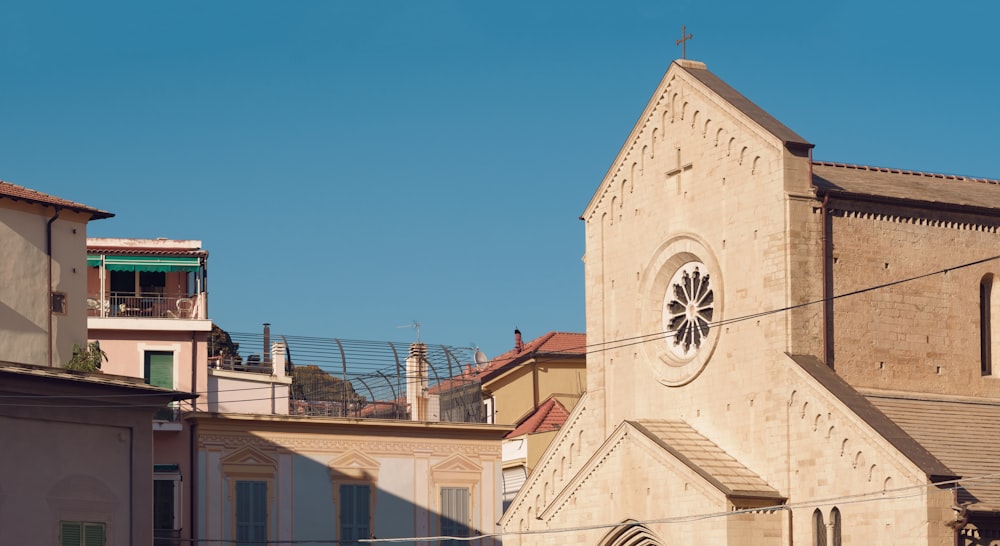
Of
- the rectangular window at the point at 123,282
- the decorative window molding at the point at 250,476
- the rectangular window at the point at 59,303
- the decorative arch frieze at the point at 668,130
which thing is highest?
the decorative arch frieze at the point at 668,130

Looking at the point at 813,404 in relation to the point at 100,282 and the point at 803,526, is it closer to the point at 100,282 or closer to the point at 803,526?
the point at 803,526

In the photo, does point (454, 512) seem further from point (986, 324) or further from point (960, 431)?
point (960, 431)

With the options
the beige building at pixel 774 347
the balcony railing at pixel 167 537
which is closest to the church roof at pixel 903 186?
the beige building at pixel 774 347

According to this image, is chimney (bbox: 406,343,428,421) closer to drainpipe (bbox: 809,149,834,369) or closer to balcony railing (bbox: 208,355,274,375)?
balcony railing (bbox: 208,355,274,375)

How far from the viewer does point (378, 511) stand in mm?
48969

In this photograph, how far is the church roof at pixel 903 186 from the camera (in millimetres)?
40688

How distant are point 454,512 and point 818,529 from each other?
15.6 metres

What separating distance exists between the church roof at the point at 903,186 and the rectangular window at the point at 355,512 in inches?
627

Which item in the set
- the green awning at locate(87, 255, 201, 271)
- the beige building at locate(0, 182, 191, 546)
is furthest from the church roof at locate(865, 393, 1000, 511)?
the green awning at locate(87, 255, 201, 271)

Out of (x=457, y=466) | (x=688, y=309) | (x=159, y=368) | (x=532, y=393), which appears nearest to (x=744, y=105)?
(x=688, y=309)

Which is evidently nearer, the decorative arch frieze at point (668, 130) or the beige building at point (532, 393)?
the decorative arch frieze at point (668, 130)

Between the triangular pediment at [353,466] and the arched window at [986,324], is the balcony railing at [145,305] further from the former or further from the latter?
the arched window at [986,324]

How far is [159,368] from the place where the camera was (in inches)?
1909

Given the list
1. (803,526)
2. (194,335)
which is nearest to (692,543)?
(803,526)
